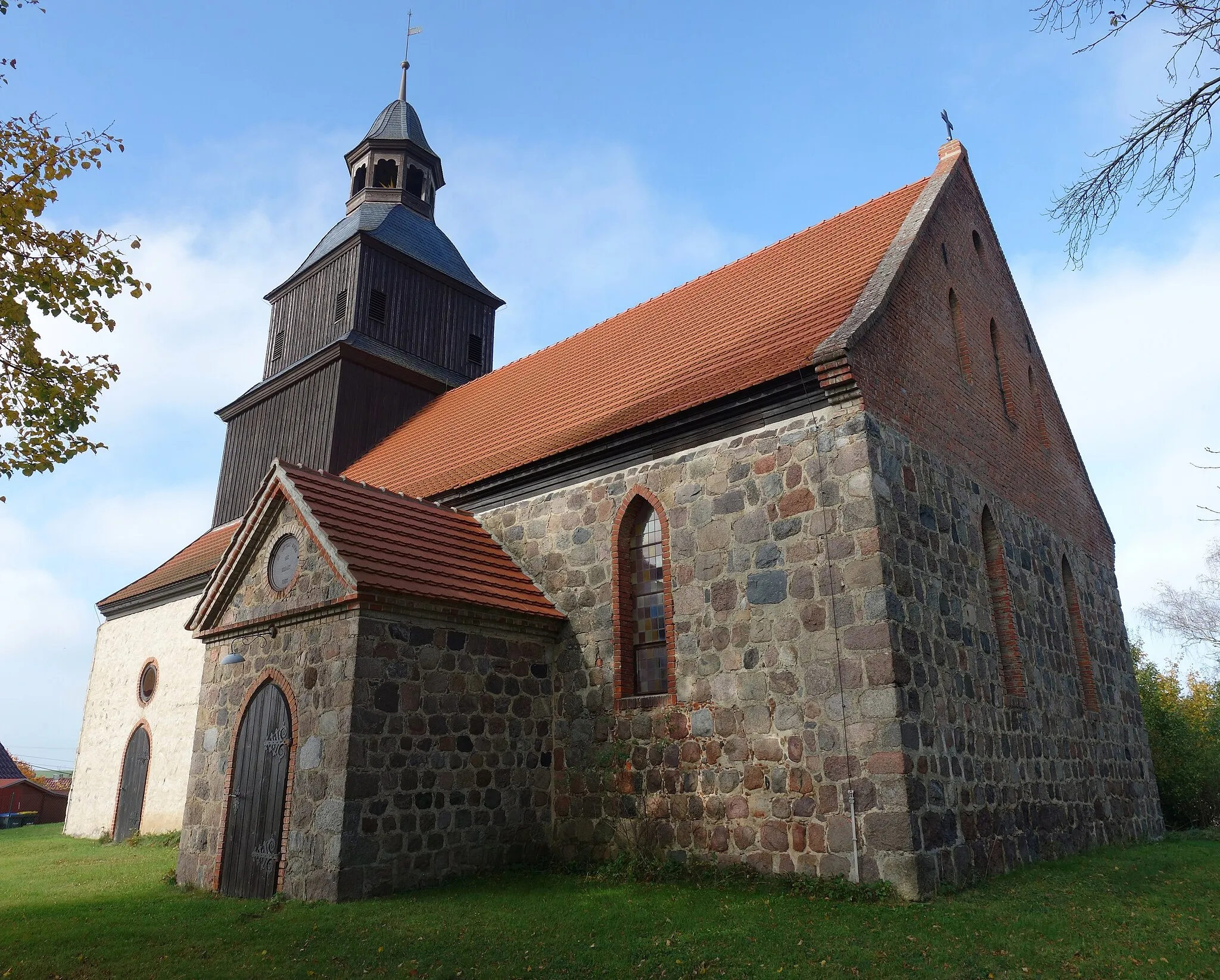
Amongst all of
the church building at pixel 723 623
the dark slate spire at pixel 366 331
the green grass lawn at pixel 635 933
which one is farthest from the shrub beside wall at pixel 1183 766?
the dark slate spire at pixel 366 331

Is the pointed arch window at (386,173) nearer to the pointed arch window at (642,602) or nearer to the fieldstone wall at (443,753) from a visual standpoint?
the pointed arch window at (642,602)

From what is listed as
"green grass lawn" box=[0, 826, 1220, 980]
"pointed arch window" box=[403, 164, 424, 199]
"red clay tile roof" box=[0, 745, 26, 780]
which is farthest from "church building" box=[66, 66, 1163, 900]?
"red clay tile roof" box=[0, 745, 26, 780]

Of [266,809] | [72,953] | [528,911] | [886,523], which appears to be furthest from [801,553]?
[72,953]

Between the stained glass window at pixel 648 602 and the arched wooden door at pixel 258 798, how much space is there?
13.3 feet

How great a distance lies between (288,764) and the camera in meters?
9.35

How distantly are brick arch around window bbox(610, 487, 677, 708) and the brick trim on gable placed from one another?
365 centimetres

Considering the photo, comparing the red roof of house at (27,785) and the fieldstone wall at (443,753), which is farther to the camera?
the red roof of house at (27,785)

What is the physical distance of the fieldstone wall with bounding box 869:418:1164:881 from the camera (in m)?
8.44

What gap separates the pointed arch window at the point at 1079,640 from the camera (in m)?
12.9

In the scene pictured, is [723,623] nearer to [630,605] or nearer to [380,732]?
[630,605]

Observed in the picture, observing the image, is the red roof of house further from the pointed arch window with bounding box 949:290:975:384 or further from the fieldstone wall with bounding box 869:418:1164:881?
the pointed arch window with bounding box 949:290:975:384

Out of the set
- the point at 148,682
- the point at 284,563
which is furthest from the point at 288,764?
the point at 148,682

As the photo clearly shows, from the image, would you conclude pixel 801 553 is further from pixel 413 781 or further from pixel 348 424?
pixel 348 424

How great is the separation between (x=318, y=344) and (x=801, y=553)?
15.2 metres
